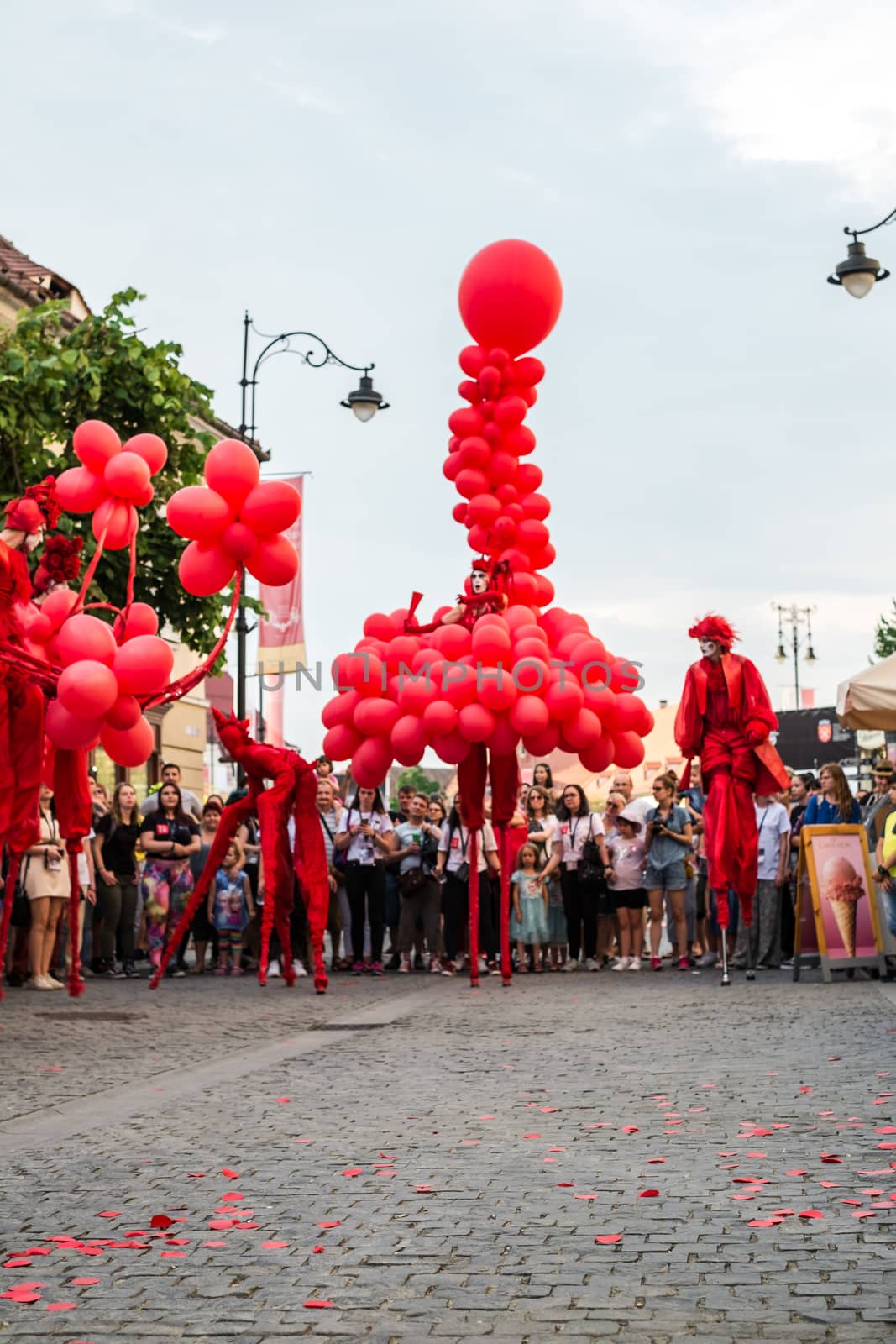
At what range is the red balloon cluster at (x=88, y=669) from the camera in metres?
10.7

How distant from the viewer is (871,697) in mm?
16312

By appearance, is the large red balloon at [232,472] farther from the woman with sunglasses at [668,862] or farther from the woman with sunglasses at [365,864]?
the woman with sunglasses at [668,862]

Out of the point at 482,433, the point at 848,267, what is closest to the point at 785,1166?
the point at 482,433

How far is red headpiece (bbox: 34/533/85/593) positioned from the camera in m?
11.7

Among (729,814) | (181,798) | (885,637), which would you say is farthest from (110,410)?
(885,637)

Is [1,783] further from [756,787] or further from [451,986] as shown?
[756,787]

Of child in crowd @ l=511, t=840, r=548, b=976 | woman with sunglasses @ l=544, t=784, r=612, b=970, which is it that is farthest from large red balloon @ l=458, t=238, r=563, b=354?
child in crowd @ l=511, t=840, r=548, b=976

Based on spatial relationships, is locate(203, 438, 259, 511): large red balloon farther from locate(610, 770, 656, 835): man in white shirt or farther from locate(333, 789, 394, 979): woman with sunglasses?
locate(610, 770, 656, 835): man in white shirt

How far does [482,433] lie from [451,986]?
4.98 meters

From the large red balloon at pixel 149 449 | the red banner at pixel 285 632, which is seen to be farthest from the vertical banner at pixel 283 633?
the large red balloon at pixel 149 449

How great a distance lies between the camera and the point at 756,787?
14609 millimetres

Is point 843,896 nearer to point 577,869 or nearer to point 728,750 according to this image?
point 728,750

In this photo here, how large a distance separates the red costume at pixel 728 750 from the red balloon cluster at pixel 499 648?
54cm

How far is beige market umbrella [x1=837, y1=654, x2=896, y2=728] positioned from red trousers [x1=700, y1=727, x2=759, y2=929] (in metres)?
2.33
